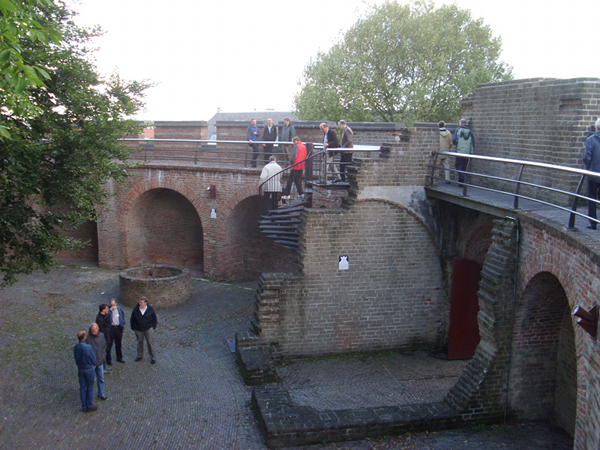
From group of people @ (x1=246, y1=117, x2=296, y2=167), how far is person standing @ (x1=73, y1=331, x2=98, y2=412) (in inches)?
321

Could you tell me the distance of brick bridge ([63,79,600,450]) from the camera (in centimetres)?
805

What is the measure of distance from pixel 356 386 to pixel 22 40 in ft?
28.8

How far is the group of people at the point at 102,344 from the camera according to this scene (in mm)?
8883

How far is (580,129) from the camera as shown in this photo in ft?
30.2

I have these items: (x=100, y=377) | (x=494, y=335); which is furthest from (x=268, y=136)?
(x=494, y=335)

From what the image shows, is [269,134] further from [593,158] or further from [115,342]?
[593,158]

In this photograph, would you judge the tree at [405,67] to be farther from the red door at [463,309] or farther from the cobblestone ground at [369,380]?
the cobblestone ground at [369,380]

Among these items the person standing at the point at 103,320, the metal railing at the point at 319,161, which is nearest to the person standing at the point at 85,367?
the person standing at the point at 103,320

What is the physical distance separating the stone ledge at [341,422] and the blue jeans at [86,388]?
2791mm

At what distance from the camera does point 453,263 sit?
444 inches

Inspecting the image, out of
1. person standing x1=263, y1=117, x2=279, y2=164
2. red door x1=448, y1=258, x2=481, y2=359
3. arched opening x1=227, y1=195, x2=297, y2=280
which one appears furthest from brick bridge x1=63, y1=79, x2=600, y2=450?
person standing x1=263, y1=117, x2=279, y2=164

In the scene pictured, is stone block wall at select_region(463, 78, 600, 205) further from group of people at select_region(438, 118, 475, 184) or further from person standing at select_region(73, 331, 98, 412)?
person standing at select_region(73, 331, 98, 412)

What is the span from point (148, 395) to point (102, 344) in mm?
1287

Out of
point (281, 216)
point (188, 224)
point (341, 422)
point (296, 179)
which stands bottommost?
point (341, 422)
